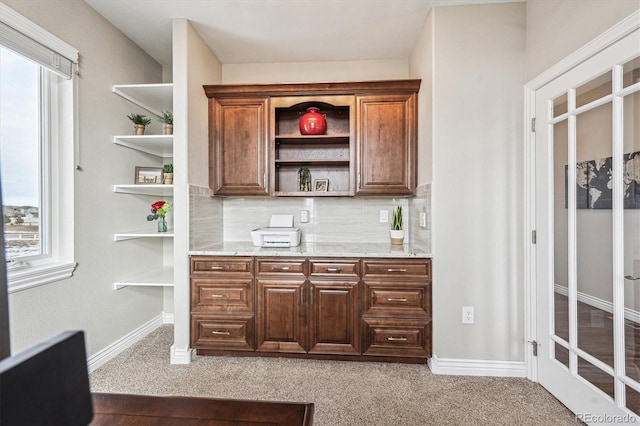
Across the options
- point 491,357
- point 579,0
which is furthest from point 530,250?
point 579,0

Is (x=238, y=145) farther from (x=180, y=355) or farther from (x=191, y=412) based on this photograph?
(x=191, y=412)

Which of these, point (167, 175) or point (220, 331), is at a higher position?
point (167, 175)

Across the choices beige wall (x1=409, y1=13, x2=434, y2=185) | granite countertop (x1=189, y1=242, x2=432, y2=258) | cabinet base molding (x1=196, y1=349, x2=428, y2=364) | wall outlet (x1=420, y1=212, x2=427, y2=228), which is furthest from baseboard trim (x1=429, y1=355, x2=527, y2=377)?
beige wall (x1=409, y1=13, x2=434, y2=185)

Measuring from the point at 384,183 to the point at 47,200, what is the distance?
8.25 feet

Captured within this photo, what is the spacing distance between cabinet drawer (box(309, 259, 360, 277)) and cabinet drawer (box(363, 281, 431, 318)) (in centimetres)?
14

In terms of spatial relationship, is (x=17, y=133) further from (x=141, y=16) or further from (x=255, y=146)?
(x=255, y=146)

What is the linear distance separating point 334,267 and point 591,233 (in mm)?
1627

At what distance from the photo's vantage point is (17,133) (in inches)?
81.6

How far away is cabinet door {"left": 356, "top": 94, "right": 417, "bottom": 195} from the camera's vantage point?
2848 millimetres

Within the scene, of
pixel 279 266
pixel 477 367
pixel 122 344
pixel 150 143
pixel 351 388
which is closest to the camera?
pixel 351 388

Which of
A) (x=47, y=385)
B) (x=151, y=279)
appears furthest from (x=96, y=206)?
(x=47, y=385)

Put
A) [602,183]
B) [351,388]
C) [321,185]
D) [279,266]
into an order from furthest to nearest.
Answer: [321,185]
[279,266]
[351,388]
[602,183]

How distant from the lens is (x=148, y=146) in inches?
122

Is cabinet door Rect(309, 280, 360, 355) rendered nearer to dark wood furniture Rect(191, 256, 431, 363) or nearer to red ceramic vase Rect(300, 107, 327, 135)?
dark wood furniture Rect(191, 256, 431, 363)
